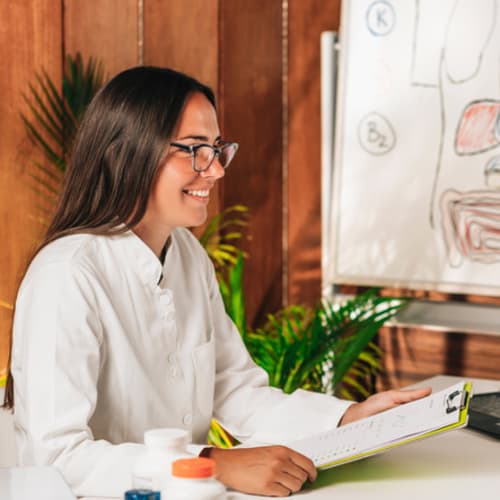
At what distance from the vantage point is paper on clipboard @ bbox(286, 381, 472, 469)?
1.54m

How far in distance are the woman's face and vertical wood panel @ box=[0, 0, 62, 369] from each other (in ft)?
3.52

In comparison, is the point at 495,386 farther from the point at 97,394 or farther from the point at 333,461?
the point at 97,394

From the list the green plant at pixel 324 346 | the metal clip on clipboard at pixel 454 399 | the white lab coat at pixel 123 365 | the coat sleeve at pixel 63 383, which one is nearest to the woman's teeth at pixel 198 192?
the white lab coat at pixel 123 365

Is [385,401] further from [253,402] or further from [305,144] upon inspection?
[305,144]

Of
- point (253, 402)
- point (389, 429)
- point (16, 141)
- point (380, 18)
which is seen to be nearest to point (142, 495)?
point (389, 429)

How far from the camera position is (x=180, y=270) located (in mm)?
2072

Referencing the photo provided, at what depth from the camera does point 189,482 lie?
3.95 ft

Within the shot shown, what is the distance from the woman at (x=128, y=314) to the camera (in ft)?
5.23

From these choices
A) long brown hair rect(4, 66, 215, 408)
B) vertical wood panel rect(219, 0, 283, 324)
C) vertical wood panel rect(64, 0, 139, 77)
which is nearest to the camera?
long brown hair rect(4, 66, 215, 408)

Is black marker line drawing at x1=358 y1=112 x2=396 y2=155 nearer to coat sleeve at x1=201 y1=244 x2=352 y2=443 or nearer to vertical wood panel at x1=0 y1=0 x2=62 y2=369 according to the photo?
vertical wood panel at x1=0 y1=0 x2=62 y2=369

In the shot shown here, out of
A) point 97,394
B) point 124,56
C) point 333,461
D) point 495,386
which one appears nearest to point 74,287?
point 97,394

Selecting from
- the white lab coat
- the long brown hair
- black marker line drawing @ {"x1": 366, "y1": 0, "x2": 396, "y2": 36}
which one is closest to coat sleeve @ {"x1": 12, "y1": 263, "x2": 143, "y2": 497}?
the white lab coat

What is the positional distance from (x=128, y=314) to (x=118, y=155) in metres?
0.31

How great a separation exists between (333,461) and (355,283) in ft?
6.15
